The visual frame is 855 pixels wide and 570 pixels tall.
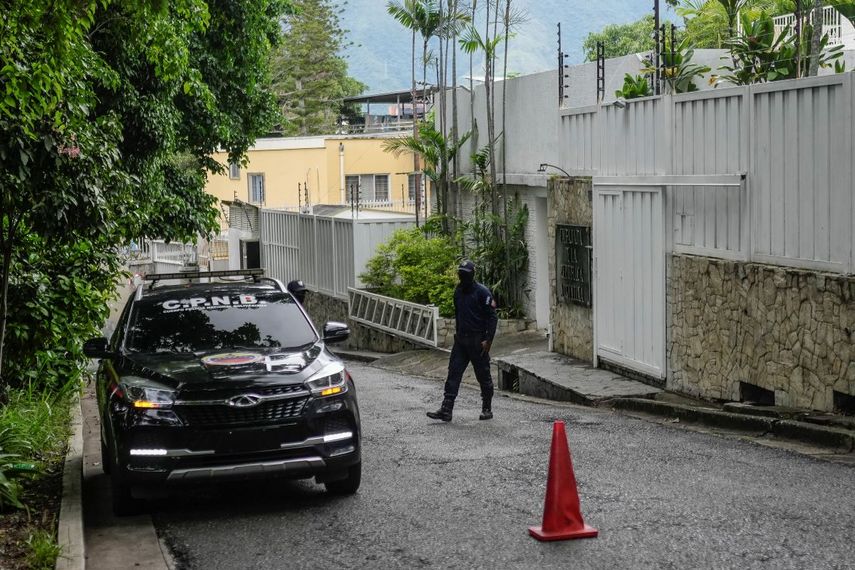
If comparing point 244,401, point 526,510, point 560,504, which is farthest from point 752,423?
point 244,401

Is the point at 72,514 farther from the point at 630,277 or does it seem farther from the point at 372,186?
the point at 372,186

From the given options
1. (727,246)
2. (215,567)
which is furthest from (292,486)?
(727,246)

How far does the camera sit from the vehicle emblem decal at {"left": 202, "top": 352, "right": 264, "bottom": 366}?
9.04 metres

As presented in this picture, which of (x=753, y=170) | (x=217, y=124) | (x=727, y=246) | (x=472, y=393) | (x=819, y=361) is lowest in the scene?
(x=472, y=393)

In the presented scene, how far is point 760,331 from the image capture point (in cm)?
1298

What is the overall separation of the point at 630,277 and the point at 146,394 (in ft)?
30.1

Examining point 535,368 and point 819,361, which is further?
point 535,368

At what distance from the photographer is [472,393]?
1759 cm

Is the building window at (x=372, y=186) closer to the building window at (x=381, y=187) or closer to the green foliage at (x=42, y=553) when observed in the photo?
the building window at (x=381, y=187)

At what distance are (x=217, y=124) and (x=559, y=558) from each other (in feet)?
57.0

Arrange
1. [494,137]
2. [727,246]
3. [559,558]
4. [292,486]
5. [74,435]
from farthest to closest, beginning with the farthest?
[494,137]
[727,246]
[74,435]
[292,486]
[559,558]

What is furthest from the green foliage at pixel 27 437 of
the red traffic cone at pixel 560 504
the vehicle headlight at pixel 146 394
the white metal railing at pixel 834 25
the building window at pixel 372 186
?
the building window at pixel 372 186

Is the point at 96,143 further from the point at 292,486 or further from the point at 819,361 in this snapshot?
the point at 819,361

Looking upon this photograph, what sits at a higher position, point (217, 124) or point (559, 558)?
point (217, 124)
